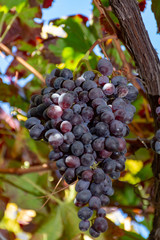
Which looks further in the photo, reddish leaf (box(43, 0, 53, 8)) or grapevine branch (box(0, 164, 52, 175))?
reddish leaf (box(43, 0, 53, 8))

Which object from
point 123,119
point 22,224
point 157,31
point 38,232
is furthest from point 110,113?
point 22,224

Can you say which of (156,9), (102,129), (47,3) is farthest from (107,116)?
(47,3)

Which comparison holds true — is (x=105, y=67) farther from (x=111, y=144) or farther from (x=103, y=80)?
(x=111, y=144)

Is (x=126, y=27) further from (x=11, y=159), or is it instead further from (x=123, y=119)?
(x=11, y=159)

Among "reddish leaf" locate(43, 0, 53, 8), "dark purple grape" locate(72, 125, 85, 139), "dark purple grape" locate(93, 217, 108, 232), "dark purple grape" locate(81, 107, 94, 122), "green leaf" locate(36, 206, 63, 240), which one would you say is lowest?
"green leaf" locate(36, 206, 63, 240)

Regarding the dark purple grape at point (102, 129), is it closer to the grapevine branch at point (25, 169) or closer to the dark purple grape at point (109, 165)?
the dark purple grape at point (109, 165)

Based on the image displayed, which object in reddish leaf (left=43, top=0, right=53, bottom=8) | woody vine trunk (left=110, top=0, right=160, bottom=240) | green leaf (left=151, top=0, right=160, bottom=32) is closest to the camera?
woody vine trunk (left=110, top=0, right=160, bottom=240)

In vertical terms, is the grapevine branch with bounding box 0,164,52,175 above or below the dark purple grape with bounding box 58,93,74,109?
below

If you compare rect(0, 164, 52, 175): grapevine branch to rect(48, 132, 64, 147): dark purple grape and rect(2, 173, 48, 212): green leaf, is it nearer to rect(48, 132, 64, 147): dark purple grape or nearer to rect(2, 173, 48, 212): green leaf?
rect(2, 173, 48, 212): green leaf

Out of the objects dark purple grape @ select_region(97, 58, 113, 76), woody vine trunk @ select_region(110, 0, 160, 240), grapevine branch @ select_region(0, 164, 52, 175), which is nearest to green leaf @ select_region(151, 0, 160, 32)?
woody vine trunk @ select_region(110, 0, 160, 240)
